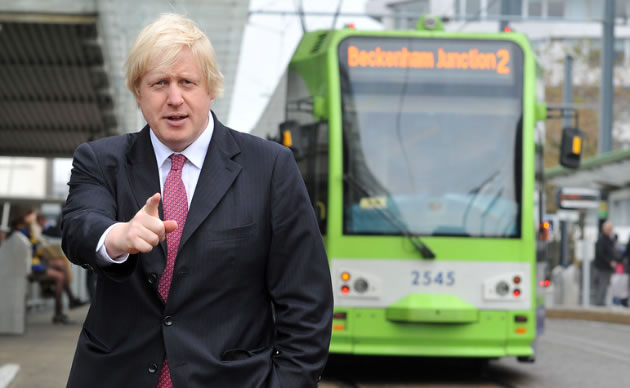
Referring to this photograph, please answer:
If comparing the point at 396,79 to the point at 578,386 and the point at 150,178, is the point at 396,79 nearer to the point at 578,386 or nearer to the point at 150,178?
the point at 578,386

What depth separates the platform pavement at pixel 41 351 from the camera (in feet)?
32.0

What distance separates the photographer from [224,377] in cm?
265

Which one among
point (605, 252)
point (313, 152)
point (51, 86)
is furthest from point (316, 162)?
point (51, 86)

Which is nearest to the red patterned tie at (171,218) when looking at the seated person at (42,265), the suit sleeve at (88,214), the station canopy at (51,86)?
the suit sleeve at (88,214)

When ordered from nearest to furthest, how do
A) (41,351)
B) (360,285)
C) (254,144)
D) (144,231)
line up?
1. (144,231)
2. (254,144)
3. (360,285)
4. (41,351)

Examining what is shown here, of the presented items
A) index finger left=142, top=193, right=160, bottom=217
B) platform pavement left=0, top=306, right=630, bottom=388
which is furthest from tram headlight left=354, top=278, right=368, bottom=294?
index finger left=142, top=193, right=160, bottom=217

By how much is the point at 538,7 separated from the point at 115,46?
43.9 meters

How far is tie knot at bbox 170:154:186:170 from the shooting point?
273 centimetres

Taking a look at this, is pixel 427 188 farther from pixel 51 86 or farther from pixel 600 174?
pixel 51 86

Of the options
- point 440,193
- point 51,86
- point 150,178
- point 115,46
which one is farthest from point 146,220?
point 51,86

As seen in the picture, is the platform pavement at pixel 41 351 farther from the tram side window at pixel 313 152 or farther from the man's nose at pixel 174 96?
the man's nose at pixel 174 96

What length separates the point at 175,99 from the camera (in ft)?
8.62

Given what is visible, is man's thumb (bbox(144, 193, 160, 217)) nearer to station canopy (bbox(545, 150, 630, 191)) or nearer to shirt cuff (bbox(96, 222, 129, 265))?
shirt cuff (bbox(96, 222, 129, 265))

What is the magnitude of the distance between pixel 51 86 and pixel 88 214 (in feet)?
75.6
